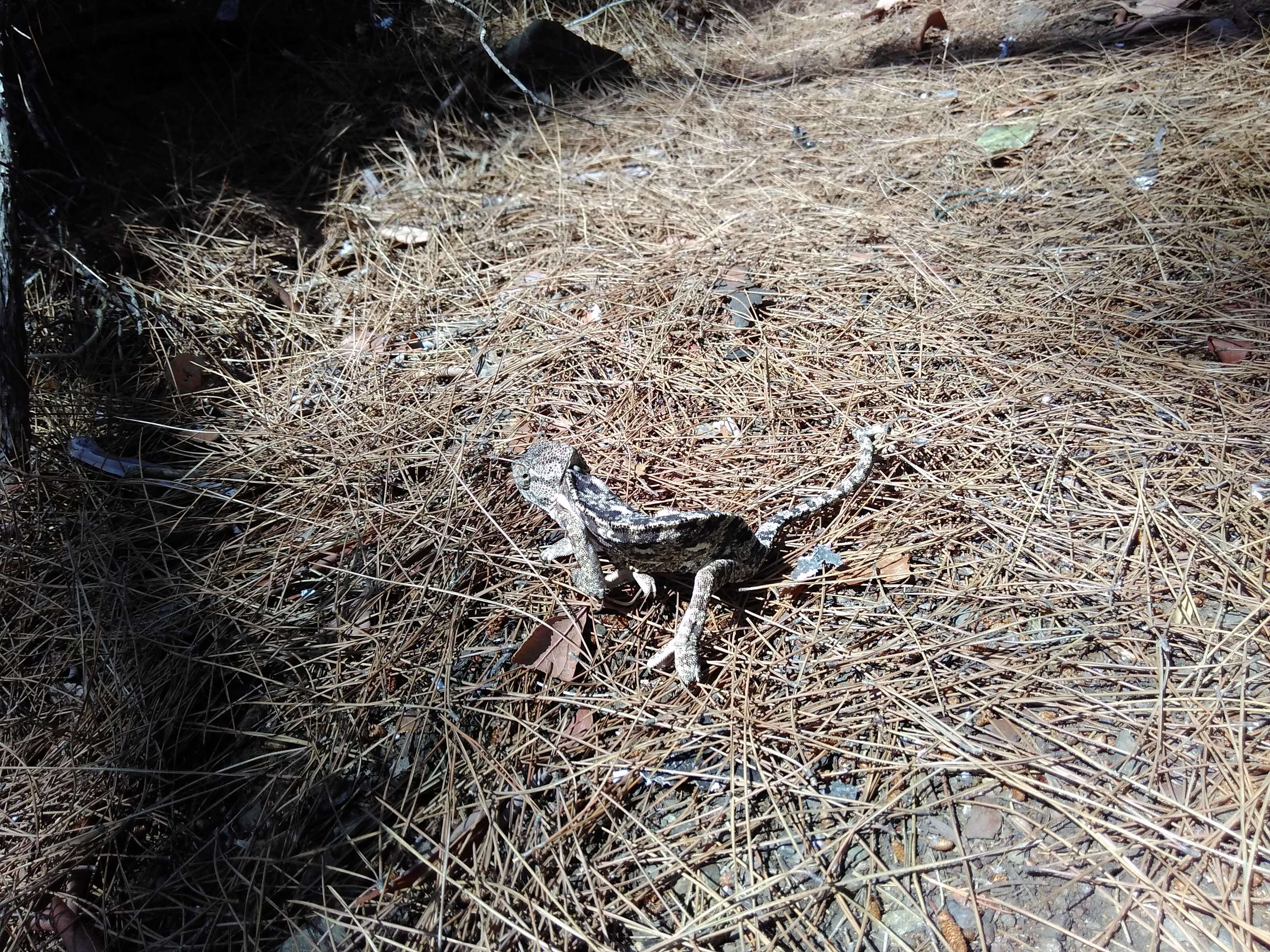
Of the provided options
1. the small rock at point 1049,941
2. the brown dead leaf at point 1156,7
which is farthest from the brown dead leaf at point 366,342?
the brown dead leaf at point 1156,7

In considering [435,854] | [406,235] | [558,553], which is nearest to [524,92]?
[406,235]

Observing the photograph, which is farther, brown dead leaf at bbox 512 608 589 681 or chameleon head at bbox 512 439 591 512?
chameleon head at bbox 512 439 591 512

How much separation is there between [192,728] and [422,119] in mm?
4093

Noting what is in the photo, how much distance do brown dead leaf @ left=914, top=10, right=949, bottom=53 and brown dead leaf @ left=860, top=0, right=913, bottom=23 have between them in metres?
0.56

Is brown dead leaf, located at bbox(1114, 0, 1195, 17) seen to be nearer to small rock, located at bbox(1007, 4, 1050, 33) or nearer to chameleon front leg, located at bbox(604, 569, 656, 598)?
small rock, located at bbox(1007, 4, 1050, 33)

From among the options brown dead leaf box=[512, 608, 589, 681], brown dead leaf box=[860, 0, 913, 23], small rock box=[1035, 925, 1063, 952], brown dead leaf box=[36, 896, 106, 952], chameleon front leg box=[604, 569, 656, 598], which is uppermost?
brown dead leaf box=[860, 0, 913, 23]

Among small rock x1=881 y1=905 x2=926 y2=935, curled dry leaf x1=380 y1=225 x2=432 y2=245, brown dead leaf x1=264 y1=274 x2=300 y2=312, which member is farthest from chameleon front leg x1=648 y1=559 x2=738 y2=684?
curled dry leaf x1=380 y1=225 x2=432 y2=245

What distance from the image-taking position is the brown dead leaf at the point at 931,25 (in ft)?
18.0

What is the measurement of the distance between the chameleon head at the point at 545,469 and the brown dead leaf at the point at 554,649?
0.42 metres

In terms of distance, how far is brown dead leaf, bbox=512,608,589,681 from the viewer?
234 centimetres

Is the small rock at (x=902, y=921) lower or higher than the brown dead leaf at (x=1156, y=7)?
lower

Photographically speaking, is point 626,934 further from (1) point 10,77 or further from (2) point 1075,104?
(2) point 1075,104

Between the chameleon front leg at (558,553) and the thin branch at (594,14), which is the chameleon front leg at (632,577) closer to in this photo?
the chameleon front leg at (558,553)

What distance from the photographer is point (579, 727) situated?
87.6 inches
